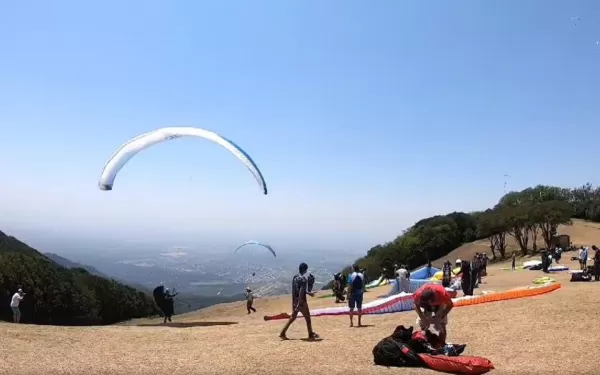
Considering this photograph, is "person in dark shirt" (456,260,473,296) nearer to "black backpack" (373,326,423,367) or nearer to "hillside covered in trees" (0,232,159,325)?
"black backpack" (373,326,423,367)

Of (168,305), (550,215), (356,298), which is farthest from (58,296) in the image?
(550,215)

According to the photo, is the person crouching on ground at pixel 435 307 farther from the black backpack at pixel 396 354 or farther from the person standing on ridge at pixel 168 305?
the person standing on ridge at pixel 168 305

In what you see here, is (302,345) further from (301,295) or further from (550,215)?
(550,215)

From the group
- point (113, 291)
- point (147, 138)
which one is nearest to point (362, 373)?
point (147, 138)

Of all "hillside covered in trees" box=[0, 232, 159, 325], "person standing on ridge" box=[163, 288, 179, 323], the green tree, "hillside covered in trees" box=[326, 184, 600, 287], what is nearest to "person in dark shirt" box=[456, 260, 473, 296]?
"person standing on ridge" box=[163, 288, 179, 323]

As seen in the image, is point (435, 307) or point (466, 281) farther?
point (466, 281)

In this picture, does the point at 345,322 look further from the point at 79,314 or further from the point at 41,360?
the point at 79,314
